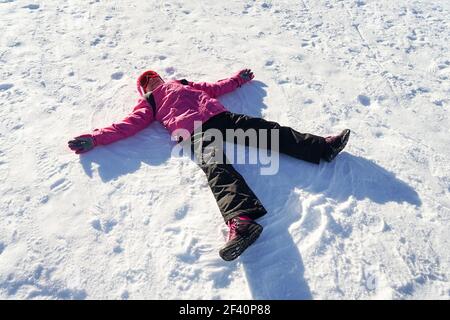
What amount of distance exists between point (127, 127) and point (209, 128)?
87 centimetres

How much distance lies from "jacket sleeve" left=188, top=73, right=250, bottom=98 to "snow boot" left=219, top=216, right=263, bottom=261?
1.92 m

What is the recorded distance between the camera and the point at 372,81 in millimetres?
4977

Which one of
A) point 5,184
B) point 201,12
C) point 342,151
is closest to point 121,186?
point 5,184

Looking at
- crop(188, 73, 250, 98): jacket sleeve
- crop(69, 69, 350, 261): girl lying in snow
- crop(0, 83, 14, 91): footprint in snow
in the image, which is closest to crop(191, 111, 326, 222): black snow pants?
crop(69, 69, 350, 261): girl lying in snow

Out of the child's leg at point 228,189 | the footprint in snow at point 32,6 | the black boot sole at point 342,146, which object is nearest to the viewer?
the child's leg at point 228,189

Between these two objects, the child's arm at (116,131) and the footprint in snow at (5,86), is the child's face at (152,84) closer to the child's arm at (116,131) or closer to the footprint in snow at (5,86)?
the child's arm at (116,131)

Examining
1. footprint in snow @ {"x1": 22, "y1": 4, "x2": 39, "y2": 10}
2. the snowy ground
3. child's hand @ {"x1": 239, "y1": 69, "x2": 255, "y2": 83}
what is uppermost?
footprint in snow @ {"x1": 22, "y1": 4, "x2": 39, "y2": 10}

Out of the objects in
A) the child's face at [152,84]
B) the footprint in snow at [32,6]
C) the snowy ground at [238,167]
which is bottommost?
the snowy ground at [238,167]

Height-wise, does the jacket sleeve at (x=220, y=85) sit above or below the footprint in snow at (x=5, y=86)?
above

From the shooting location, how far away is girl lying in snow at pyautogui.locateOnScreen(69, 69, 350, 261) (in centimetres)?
331

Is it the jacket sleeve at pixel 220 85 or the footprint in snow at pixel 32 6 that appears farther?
the footprint in snow at pixel 32 6

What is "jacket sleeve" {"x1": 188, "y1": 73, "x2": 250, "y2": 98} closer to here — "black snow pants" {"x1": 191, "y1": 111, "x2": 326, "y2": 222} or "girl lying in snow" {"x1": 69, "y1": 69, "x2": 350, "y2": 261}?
"girl lying in snow" {"x1": 69, "y1": 69, "x2": 350, "y2": 261}

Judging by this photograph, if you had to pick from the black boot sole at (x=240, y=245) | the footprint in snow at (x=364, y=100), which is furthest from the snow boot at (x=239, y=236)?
the footprint in snow at (x=364, y=100)

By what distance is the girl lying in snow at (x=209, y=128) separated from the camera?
3.31m
